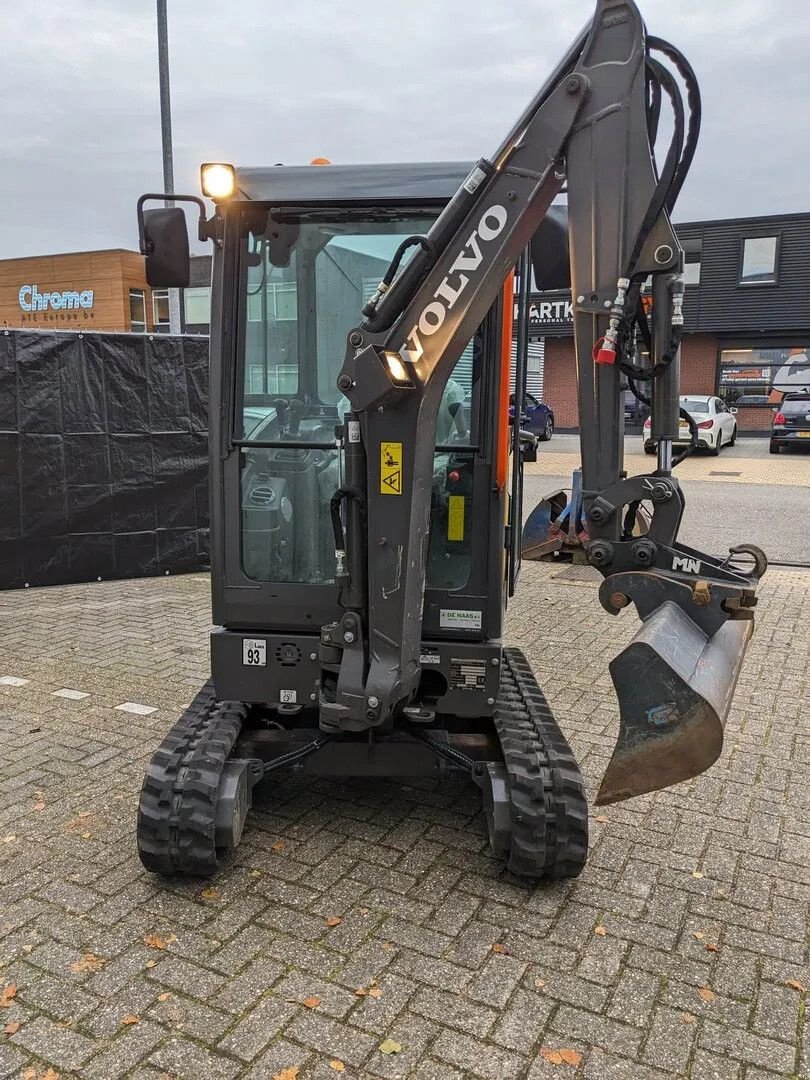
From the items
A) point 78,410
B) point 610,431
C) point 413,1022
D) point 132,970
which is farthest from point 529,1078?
point 78,410

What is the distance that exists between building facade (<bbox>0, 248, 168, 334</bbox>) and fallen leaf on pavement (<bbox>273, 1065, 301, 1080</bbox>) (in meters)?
33.0

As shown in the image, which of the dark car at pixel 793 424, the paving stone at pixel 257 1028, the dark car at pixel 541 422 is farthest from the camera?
the dark car at pixel 541 422

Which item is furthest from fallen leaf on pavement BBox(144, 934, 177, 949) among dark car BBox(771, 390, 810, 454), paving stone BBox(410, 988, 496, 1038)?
dark car BBox(771, 390, 810, 454)

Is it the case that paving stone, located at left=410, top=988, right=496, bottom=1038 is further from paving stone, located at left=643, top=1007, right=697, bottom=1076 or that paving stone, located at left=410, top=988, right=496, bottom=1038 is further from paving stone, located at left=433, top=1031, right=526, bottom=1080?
paving stone, located at left=643, top=1007, right=697, bottom=1076

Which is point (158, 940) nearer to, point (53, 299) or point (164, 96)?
point (164, 96)

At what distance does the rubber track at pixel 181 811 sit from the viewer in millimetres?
3453

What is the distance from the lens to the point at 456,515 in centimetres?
375

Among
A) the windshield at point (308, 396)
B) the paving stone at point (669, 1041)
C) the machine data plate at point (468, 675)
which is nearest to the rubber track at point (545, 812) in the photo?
the machine data plate at point (468, 675)

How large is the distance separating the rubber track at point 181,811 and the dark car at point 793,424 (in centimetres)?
2220

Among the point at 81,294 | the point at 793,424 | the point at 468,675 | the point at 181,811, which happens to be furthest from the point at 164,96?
the point at 81,294

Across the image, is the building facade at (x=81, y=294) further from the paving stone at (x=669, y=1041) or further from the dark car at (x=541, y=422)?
the paving stone at (x=669, y=1041)

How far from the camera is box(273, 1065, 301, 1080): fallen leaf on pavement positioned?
262 centimetres

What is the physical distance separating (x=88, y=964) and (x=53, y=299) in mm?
36673

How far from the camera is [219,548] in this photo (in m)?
3.84
